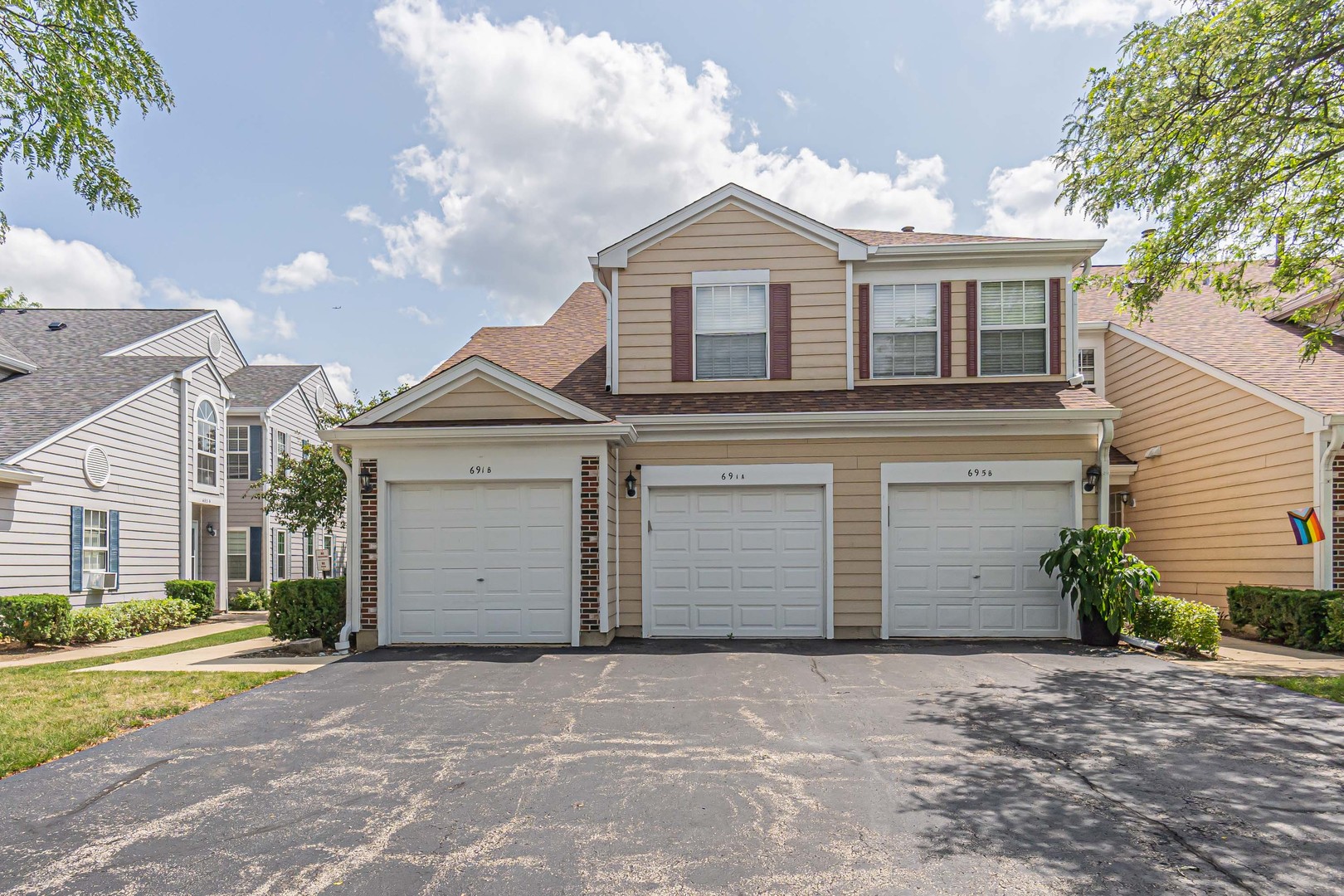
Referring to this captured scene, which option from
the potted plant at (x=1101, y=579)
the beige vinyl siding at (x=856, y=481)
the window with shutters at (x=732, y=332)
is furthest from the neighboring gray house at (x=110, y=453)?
Result: the potted plant at (x=1101, y=579)

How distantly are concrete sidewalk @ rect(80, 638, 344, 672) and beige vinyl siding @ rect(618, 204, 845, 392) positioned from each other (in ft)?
18.6

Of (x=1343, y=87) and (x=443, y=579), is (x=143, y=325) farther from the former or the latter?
(x=1343, y=87)

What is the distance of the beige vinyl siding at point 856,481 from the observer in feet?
38.7

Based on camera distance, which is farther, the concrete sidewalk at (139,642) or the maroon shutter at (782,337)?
the maroon shutter at (782,337)

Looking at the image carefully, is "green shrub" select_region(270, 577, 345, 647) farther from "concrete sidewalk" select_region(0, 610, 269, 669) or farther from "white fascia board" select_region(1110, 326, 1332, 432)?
"white fascia board" select_region(1110, 326, 1332, 432)

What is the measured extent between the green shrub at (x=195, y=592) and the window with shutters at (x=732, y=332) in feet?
41.6

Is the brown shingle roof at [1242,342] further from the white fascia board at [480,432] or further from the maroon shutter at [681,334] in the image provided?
the white fascia board at [480,432]

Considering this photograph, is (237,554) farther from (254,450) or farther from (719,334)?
(719,334)

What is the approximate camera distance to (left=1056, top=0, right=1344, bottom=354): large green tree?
8523 millimetres

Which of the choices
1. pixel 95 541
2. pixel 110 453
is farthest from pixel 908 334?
pixel 95 541

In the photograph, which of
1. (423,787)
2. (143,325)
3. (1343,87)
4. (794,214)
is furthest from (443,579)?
(143,325)

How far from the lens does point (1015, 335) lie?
1276cm

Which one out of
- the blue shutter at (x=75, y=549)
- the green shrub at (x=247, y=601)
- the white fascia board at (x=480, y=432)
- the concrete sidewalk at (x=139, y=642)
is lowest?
the green shrub at (x=247, y=601)

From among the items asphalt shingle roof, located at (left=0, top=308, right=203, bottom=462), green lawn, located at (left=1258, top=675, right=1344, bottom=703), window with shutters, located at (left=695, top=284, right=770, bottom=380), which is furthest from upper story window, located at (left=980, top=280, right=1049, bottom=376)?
asphalt shingle roof, located at (left=0, top=308, right=203, bottom=462)
